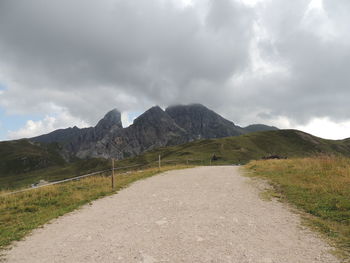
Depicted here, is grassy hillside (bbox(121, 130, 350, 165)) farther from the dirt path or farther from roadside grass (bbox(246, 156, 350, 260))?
the dirt path

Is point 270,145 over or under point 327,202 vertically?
over

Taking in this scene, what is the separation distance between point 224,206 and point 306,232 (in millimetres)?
3236

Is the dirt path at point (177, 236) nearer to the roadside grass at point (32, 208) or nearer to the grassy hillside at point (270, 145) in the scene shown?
the roadside grass at point (32, 208)

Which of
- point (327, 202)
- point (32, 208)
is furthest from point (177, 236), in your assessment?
point (32, 208)

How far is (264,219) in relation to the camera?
726 cm

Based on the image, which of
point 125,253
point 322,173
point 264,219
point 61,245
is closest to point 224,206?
point 264,219

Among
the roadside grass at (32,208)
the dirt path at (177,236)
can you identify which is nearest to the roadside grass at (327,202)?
the dirt path at (177,236)

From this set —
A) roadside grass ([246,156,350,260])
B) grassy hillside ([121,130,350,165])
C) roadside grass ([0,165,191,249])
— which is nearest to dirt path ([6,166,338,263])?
roadside grass ([246,156,350,260])

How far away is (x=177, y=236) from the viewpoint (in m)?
5.87

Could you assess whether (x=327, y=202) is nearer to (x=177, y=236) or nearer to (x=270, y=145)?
(x=177, y=236)

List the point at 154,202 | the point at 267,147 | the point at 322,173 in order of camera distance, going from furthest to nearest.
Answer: the point at 267,147 → the point at 322,173 → the point at 154,202

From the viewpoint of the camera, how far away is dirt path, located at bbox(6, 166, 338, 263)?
4.86 metres

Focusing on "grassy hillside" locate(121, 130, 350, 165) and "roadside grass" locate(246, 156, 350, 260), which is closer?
"roadside grass" locate(246, 156, 350, 260)

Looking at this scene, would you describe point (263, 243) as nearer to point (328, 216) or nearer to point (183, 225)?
point (183, 225)
